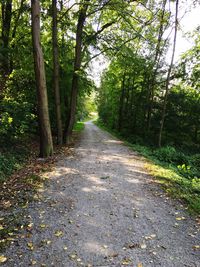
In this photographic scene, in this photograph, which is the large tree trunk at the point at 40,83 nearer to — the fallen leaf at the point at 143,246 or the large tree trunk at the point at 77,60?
the large tree trunk at the point at 77,60

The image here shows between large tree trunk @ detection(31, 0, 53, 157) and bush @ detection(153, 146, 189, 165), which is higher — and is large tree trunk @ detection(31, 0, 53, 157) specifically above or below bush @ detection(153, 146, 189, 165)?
above

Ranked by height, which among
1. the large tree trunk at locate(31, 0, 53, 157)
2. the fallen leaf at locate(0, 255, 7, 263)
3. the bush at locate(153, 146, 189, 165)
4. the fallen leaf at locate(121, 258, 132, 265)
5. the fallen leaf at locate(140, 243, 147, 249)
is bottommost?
the bush at locate(153, 146, 189, 165)

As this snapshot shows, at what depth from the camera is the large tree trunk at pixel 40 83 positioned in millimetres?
7762

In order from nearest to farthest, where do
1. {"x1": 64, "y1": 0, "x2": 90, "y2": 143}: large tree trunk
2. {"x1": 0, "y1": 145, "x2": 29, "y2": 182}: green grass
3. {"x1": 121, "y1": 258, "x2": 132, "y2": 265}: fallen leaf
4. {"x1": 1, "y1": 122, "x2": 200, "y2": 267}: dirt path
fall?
{"x1": 121, "y1": 258, "x2": 132, "y2": 265}: fallen leaf → {"x1": 1, "y1": 122, "x2": 200, "y2": 267}: dirt path → {"x1": 0, "y1": 145, "x2": 29, "y2": 182}: green grass → {"x1": 64, "y1": 0, "x2": 90, "y2": 143}: large tree trunk

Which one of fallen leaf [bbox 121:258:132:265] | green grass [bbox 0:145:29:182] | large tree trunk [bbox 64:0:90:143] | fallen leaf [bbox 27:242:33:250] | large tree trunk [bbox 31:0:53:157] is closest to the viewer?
fallen leaf [bbox 121:258:132:265]

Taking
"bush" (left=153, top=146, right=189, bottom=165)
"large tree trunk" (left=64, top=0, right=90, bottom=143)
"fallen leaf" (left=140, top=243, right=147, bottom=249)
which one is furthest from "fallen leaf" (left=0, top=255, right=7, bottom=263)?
"large tree trunk" (left=64, top=0, right=90, bottom=143)

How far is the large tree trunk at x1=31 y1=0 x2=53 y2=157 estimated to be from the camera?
7.76m

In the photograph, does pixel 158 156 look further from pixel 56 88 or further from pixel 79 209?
pixel 79 209

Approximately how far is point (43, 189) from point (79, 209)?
1.44m

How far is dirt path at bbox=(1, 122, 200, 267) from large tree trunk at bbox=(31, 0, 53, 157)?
289 cm

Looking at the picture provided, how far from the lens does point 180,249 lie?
3.24 meters

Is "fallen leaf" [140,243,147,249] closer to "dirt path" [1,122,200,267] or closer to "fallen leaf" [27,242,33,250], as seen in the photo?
"dirt path" [1,122,200,267]

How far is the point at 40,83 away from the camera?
321 inches

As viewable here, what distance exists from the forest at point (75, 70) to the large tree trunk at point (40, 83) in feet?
0.10
